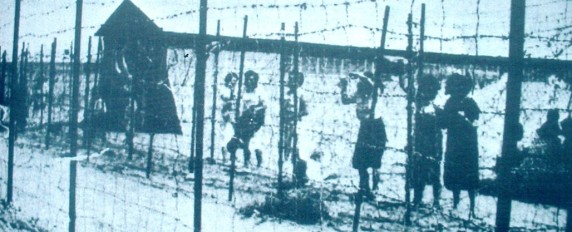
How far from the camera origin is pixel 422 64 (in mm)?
5508

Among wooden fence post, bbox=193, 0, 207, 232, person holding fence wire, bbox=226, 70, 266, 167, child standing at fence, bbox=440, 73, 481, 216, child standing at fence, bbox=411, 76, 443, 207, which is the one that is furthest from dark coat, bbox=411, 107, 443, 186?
wooden fence post, bbox=193, 0, 207, 232

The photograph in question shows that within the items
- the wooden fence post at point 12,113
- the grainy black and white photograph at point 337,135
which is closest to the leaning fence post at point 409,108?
the grainy black and white photograph at point 337,135

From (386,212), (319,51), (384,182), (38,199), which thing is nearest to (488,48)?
(319,51)

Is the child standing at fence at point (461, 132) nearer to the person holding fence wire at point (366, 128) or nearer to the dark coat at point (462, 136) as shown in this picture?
the dark coat at point (462, 136)

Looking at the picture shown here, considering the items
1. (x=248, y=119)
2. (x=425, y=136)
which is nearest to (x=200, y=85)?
(x=425, y=136)

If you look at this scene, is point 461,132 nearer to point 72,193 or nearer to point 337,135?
point 337,135

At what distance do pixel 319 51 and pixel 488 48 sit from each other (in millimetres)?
1990

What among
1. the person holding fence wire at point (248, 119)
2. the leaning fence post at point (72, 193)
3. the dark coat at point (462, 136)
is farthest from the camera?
the person holding fence wire at point (248, 119)

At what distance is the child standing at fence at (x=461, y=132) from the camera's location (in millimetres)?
3719

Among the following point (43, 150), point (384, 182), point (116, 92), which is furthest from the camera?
point (116, 92)

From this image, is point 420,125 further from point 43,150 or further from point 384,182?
point 43,150

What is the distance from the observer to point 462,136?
4223 mm

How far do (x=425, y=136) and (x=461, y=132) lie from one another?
1697 mm

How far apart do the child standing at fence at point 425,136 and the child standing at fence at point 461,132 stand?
0.57m
